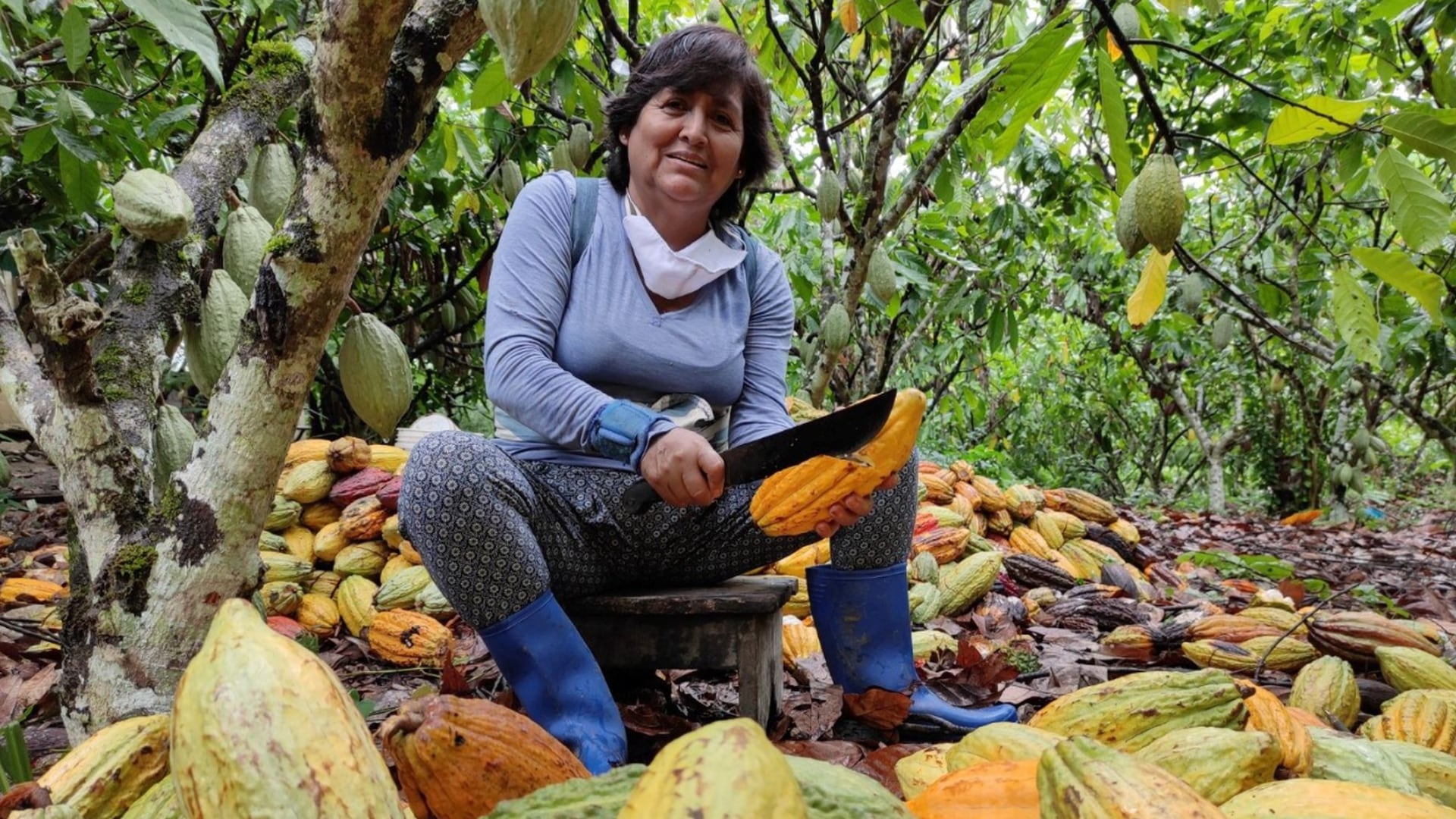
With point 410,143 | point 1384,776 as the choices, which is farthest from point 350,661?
point 1384,776

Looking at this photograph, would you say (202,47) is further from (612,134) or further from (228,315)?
(612,134)

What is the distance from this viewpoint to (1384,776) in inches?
42.9

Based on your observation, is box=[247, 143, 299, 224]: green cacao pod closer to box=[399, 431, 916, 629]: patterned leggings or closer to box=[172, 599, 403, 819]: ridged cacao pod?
box=[399, 431, 916, 629]: patterned leggings

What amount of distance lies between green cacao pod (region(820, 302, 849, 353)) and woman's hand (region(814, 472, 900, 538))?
1481mm

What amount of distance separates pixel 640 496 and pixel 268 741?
0.87 m

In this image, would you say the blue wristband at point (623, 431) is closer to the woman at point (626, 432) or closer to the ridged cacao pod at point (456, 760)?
the woman at point (626, 432)

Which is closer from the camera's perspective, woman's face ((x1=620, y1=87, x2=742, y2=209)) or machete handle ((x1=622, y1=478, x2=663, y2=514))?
machete handle ((x1=622, y1=478, x2=663, y2=514))

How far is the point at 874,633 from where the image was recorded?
5.61 feet

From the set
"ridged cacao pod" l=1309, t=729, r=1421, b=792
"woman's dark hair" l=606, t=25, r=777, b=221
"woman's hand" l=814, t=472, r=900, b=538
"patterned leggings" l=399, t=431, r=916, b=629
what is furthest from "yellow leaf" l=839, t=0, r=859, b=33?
"ridged cacao pod" l=1309, t=729, r=1421, b=792

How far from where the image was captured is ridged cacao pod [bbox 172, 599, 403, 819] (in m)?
0.60

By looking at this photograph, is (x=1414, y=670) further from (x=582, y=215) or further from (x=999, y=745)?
(x=582, y=215)

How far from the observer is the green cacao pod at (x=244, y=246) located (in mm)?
1582

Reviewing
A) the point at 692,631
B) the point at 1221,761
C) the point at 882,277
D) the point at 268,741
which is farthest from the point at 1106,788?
the point at 882,277

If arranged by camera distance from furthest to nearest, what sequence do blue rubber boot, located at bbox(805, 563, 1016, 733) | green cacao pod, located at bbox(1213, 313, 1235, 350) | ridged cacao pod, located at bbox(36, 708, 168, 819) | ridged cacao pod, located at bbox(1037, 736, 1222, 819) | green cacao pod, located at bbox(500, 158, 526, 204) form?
green cacao pod, located at bbox(1213, 313, 1235, 350)
green cacao pod, located at bbox(500, 158, 526, 204)
blue rubber boot, located at bbox(805, 563, 1016, 733)
ridged cacao pod, located at bbox(36, 708, 168, 819)
ridged cacao pod, located at bbox(1037, 736, 1222, 819)
